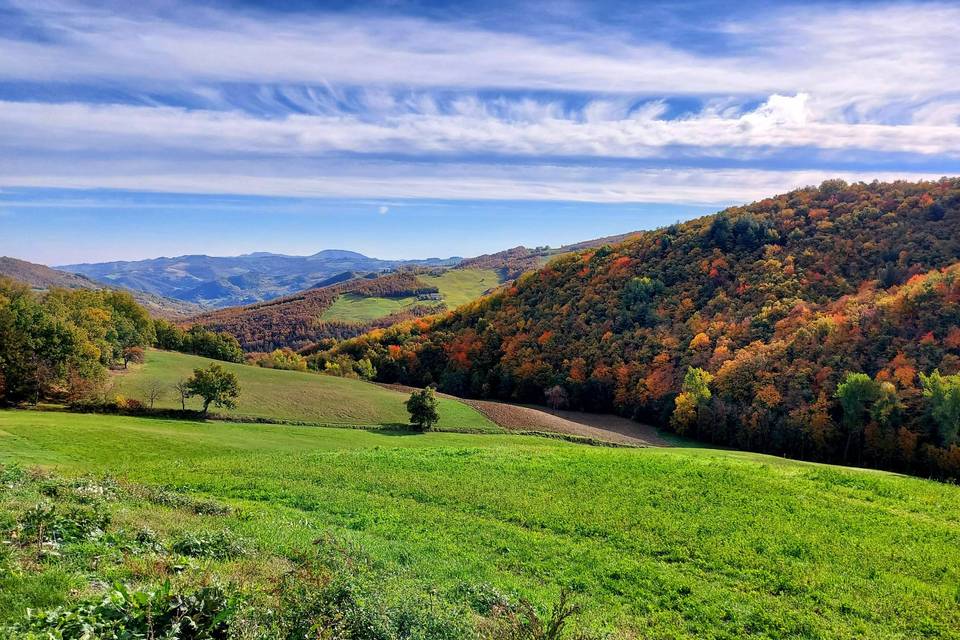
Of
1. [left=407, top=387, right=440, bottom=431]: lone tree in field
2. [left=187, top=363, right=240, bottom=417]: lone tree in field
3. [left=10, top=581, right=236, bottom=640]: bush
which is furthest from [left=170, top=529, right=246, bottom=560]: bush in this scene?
[left=187, top=363, right=240, bottom=417]: lone tree in field

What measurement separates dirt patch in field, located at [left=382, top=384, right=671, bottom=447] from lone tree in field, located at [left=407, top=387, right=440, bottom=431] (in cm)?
866

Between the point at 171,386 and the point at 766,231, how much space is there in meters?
102

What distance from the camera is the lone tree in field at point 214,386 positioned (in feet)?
164

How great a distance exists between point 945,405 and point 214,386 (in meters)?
66.3

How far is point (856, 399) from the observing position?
50.4m

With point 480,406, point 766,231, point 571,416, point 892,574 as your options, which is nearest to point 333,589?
point 892,574

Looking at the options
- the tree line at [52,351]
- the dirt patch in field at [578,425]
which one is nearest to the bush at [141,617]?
the dirt patch in field at [578,425]

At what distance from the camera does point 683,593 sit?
15.6 metres

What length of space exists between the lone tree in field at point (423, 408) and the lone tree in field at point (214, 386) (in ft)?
58.8

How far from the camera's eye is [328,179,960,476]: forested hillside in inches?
2067

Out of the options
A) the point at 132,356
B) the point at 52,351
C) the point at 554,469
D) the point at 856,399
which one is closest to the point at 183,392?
the point at 52,351

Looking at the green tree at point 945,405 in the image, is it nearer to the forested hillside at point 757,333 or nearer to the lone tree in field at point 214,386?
the forested hillside at point 757,333

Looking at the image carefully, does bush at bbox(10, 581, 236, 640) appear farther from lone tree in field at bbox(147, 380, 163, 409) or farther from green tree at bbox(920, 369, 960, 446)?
green tree at bbox(920, 369, 960, 446)

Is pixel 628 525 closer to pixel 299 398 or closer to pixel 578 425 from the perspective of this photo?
pixel 578 425
